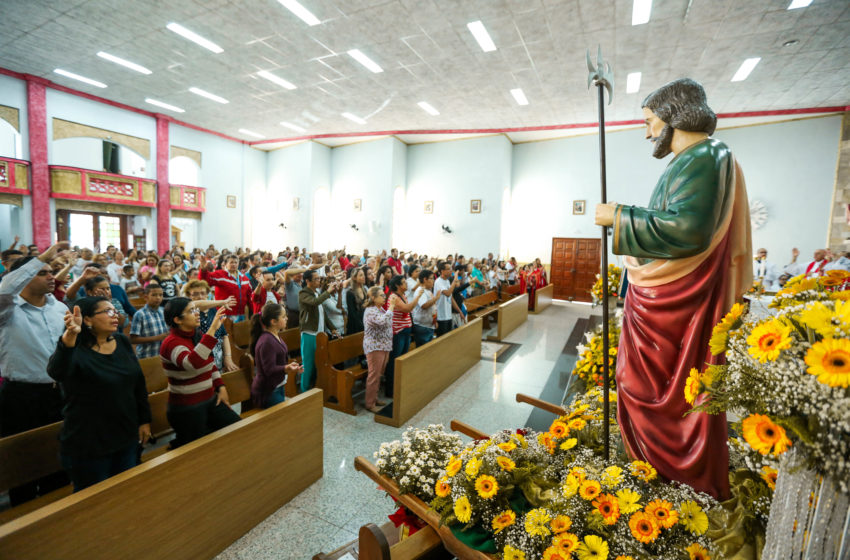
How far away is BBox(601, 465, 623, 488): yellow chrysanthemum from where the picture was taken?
136 centimetres

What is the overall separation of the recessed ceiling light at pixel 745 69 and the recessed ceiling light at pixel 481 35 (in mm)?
5458

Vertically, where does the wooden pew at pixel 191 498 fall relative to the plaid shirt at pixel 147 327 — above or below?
below

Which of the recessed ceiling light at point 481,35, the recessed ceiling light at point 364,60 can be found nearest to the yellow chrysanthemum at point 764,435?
the recessed ceiling light at point 481,35

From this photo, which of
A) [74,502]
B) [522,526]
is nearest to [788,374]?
[522,526]

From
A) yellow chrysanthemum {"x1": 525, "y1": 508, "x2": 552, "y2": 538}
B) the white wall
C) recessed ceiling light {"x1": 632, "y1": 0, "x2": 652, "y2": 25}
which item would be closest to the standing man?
yellow chrysanthemum {"x1": 525, "y1": 508, "x2": 552, "y2": 538}

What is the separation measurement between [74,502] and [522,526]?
1862 millimetres

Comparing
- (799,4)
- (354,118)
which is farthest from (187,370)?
(354,118)

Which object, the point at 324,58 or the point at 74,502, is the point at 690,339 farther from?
the point at 324,58

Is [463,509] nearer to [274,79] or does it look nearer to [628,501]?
[628,501]

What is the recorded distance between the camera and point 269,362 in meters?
3.07

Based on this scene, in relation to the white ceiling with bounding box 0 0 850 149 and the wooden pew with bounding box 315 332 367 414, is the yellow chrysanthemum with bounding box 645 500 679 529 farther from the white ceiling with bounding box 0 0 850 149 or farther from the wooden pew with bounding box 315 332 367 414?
the white ceiling with bounding box 0 0 850 149

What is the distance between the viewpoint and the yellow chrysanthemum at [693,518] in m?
1.22

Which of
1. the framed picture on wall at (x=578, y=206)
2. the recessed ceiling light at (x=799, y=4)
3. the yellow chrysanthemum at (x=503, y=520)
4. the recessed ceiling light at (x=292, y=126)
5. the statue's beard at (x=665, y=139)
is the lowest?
the yellow chrysanthemum at (x=503, y=520)

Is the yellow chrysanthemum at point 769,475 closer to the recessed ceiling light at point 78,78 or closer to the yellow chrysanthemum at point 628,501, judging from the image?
the yellow chrysanthemum at point 628,501
